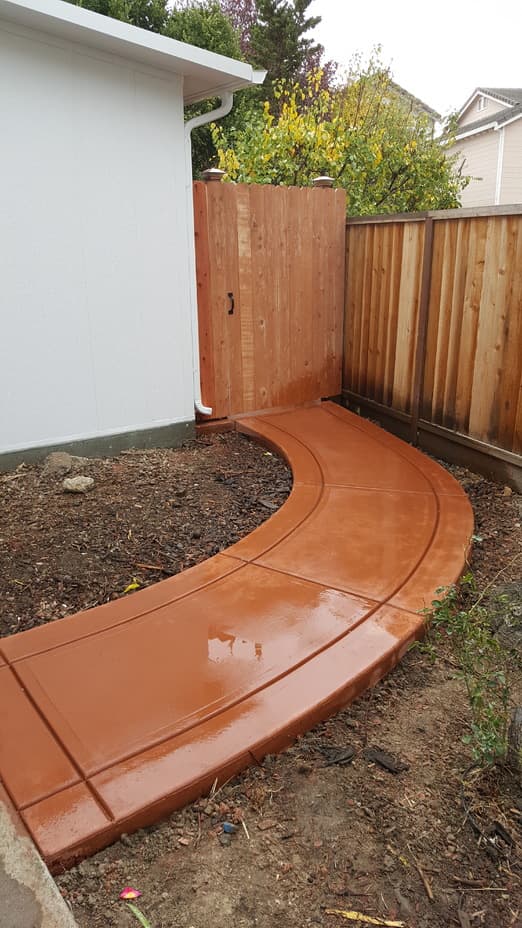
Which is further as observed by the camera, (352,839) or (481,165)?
(481,165)

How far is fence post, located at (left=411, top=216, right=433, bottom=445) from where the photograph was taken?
184 inches

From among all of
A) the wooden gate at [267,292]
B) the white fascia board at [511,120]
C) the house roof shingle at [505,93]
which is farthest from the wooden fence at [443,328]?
the house roof shingle at [505,93]

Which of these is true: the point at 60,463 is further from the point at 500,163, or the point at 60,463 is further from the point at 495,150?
the point at 495,150

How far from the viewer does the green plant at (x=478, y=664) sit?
1856 mm

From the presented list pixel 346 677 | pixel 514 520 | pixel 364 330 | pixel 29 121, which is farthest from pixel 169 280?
pixel 346 677

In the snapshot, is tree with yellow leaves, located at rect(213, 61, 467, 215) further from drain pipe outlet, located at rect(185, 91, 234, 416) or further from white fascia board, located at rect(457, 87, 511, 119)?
white fascia board, located at rect(457, 87, 511, 119)

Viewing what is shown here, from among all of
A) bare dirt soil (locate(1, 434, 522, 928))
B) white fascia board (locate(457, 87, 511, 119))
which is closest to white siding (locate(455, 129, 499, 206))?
white fascia board (locate(457, 87, 511, 119))

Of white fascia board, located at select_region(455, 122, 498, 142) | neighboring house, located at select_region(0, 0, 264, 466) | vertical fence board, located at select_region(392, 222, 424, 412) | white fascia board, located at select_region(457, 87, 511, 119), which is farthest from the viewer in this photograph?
white fascia board, located at select_region(457, 87, 511, 119)

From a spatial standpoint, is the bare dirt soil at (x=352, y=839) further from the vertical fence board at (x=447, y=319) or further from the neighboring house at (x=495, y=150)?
the neighboring house at (x=495, y=150)

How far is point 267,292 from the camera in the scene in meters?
5.40

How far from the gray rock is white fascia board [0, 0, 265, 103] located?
101 inches

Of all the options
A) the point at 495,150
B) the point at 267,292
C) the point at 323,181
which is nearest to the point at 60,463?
the point at 267,292

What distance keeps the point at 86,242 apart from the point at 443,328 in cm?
252

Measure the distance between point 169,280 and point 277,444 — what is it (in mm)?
1424
